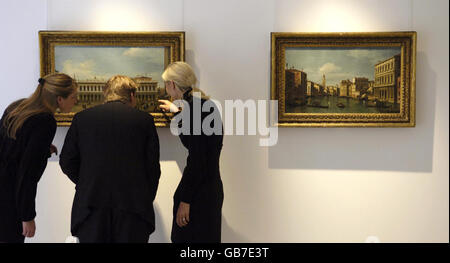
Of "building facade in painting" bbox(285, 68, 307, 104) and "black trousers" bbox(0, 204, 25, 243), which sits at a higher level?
"building facade in painting" bbox(285, 68, 307, 104)

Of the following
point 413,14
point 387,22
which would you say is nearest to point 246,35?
point 387,22

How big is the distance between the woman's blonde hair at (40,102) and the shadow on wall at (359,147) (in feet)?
5.66

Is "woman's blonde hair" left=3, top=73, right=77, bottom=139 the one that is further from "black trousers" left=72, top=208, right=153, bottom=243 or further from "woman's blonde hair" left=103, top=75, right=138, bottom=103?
"black trousers" left=72, top=208, right=153, bottom=243

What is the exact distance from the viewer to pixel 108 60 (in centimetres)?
347

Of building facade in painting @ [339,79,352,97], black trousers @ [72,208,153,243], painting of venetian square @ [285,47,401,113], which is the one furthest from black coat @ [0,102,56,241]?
building facade in painting @ [339,79,352,97]

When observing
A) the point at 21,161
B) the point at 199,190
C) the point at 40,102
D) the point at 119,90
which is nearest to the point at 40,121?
the point at 40,102

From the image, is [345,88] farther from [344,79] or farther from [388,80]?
[388,80]

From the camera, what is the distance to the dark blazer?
97.3 inches

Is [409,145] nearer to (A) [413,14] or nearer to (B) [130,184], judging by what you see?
(A) [413,14]

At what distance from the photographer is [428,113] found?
3549 mm

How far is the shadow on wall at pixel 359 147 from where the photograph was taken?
355 cm

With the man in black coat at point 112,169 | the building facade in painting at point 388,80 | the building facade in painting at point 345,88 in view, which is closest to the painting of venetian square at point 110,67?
the man in black coat at point 112,169

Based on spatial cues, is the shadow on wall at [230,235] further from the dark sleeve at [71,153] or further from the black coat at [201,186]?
the dark sleeve at [71,153]

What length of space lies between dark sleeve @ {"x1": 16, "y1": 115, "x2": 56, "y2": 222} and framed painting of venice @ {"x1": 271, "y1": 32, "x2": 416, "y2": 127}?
180 centimetres
